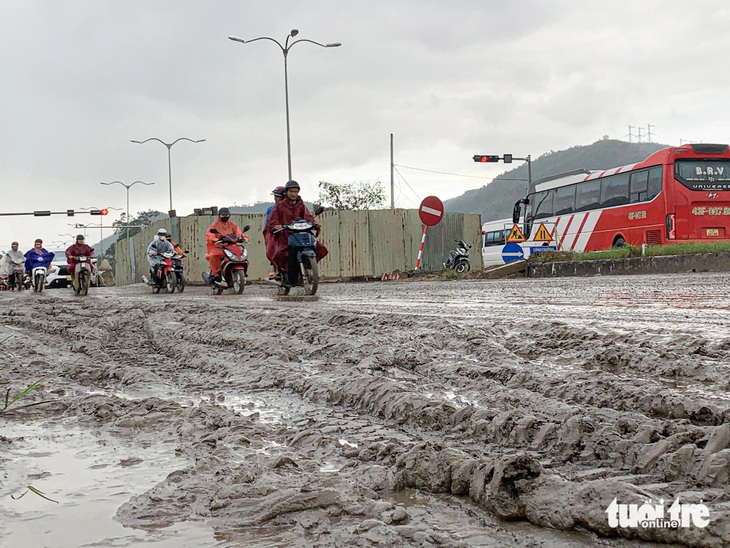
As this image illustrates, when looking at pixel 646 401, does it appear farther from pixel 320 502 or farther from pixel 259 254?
pixel 259 254

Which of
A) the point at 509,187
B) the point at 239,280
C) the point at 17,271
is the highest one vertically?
the point at 509,187

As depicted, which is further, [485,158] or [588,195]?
[485,158]

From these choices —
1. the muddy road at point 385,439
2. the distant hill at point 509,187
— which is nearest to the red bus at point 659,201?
the muddy road at point 385,439

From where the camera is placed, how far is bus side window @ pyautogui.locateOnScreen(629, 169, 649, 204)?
76.3 feet

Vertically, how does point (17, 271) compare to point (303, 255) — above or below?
below

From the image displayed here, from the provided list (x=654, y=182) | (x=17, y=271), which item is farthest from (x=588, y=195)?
(x=17, y=271)

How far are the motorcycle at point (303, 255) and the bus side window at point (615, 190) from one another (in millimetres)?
14117

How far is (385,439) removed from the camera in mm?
2686

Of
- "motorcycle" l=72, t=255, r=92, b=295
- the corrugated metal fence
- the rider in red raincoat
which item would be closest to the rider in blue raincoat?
the corrugated metal fence

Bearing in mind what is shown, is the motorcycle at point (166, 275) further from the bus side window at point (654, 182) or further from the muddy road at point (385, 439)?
the muddy road at point (385, 439)

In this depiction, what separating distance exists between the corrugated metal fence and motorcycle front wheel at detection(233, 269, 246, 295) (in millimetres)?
12758

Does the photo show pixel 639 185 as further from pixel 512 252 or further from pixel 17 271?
pixel 17 271

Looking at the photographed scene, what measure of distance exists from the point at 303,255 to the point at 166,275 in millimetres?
7367

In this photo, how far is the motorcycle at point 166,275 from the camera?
1898 centimetres
